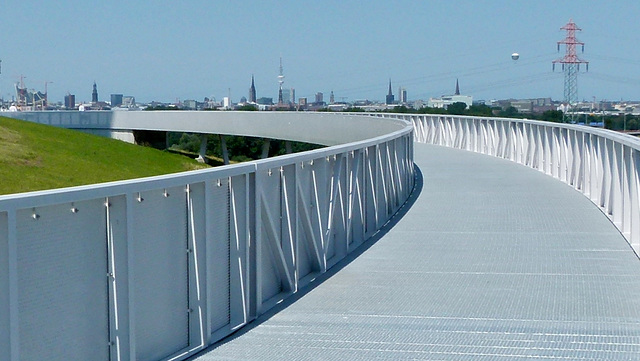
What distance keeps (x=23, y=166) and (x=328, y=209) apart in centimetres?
2488

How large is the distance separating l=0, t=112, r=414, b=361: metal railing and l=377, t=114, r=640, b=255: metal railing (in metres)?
3.66

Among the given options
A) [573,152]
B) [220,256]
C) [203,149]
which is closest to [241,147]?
[203,149]

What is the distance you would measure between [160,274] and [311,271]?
11.1 ft

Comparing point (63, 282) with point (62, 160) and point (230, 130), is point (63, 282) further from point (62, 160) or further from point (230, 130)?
point (230, 130)

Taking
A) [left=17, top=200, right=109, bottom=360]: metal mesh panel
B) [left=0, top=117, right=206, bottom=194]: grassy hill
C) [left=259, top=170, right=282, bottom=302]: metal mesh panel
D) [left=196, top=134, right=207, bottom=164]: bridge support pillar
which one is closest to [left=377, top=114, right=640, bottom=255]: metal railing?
[left=259, top=170, right=282, bottom=302]: metal mesh panel

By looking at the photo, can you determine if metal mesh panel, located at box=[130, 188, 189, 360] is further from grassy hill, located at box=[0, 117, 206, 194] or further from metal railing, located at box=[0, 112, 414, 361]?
grassy hill, located at box=[0, 117, 206, 194]

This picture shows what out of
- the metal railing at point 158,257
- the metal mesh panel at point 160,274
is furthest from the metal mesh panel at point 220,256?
the metal mesh panel at point 160,274

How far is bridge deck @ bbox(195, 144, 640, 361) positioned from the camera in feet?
22.2

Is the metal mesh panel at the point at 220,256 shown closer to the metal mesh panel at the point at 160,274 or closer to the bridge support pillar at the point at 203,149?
the metal mesh panel at the point at 160,274

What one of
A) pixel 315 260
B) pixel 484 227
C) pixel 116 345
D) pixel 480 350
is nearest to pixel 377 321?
pixel 480 350

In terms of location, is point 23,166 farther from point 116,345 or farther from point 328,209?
point 116,345

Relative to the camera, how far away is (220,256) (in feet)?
23.3

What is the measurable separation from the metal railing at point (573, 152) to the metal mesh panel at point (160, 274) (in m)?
5.49

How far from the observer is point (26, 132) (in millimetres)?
39812
